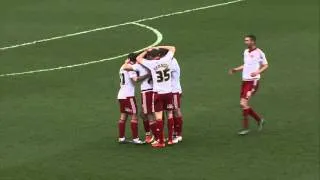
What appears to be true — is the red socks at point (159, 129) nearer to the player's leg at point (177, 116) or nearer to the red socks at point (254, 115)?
the player's leg at point (177, 116)

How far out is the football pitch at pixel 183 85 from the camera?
17625 mm

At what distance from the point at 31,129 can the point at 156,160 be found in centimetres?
393

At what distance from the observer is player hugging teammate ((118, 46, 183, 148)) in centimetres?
1830

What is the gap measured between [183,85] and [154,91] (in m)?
6.07

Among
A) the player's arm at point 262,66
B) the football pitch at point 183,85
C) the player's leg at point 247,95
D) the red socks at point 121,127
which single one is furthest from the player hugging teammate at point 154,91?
the player's arm at point 262,66

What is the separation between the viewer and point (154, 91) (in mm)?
18391

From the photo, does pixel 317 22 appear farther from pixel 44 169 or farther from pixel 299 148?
pixel 44 169

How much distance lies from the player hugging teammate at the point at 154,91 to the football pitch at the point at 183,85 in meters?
0.52

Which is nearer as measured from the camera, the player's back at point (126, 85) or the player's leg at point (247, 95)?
the player's back at point (126, 85)

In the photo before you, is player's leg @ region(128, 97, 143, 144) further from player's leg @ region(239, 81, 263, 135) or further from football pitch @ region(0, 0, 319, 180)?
player's leg @ region(239, 81, 263, 135)

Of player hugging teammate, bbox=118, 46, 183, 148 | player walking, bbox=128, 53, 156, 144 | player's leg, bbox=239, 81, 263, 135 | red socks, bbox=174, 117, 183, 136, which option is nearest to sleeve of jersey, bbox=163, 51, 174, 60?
player hugging teammate, bbox=118, 46, 183, 148

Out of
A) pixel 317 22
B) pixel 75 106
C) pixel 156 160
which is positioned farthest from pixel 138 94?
pixel 317 22

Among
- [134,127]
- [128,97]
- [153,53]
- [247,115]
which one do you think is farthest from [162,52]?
[247,115]

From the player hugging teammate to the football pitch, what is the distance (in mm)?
521
